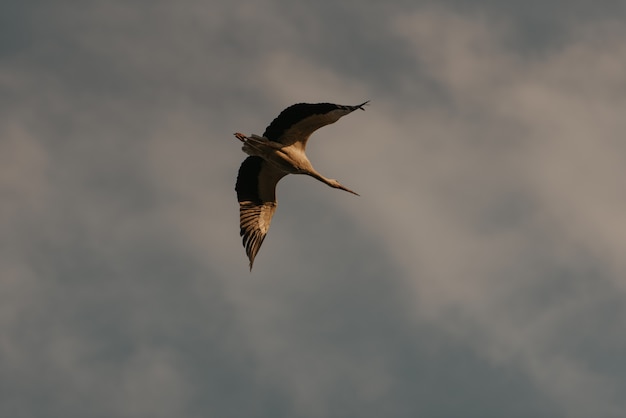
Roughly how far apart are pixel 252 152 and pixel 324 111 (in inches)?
121

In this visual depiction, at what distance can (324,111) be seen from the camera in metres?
31.2

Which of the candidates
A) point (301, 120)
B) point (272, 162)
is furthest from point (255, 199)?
point (301, 120)

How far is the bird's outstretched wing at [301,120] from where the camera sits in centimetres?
3093

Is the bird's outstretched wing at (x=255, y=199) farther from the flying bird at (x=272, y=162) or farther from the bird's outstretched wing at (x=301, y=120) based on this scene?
the bird's outstretched wing at (x=301, y=120)

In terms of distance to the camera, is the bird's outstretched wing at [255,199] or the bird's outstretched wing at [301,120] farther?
the bird's outstretched wing at [255,199]

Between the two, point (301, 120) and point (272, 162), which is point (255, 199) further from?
point (301, 120)

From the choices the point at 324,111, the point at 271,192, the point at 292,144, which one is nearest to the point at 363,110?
the point at 324,111

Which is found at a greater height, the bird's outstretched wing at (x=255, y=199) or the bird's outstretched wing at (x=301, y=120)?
the bird's outstretched wing at (x=301, y=120)

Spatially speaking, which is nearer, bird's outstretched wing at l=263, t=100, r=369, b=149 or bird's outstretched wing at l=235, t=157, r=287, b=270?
bird's outstretched wing at l=263, t=100, r=369, b=149

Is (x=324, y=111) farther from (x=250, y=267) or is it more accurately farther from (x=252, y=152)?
(x=250, y=267)

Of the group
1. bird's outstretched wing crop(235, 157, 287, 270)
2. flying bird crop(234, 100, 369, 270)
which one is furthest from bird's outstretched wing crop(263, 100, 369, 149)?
bird's outstretched wing crop(235, 157, 287, 270)

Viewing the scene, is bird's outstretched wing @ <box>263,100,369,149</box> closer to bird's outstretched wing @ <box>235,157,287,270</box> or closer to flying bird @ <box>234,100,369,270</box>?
flying bird @ <box>234,100,369,270</box>

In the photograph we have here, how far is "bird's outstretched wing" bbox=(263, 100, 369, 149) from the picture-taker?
30930 millimetres

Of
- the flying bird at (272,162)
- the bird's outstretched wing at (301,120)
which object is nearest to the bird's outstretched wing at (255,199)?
the flying bird at (272,162)
